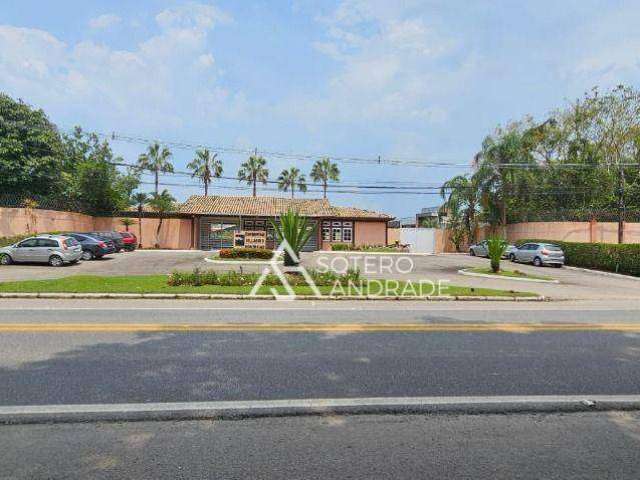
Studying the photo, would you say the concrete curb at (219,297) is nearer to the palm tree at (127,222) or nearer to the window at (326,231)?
the palm tree at (127,222)

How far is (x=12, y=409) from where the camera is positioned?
4.02 metres

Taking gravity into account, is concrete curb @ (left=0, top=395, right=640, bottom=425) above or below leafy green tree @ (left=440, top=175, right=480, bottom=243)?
below

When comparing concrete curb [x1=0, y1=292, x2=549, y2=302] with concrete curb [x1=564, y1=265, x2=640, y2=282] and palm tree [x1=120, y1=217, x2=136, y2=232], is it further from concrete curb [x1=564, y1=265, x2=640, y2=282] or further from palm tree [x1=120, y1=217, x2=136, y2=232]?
palm tree [x1=120, y1=217, x2=136, y2=232]

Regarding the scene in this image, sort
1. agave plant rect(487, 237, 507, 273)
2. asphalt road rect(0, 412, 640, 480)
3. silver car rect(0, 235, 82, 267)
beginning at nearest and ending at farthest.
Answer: asphalt road rect(0, 412, 640, 480), agave plant rect(487, 237, 507, 273), silver car rect(0, 235, 82, 267)

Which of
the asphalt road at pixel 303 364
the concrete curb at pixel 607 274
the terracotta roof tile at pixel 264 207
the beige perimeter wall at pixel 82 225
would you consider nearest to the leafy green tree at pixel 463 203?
the terracotta roof tile at pixel 264 207

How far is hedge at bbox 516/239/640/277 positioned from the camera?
2227 centimetres

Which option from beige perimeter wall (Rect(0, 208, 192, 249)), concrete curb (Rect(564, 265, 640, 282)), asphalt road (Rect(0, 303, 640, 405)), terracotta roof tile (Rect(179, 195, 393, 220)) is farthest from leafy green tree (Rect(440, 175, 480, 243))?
asphalt road (Rect(0, 303, 640, 405))

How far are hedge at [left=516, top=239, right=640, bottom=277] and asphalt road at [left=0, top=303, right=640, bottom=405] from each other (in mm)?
17932

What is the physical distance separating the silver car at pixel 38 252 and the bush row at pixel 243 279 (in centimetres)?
981

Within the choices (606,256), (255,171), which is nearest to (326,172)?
(255,171)

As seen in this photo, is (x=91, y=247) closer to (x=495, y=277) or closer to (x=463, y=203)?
(x=495, y=277)

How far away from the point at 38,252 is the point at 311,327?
18722 mm

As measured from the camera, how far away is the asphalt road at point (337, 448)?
3.05m

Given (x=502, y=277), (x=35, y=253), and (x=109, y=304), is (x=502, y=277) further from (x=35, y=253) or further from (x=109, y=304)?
(x=35, y=253)
